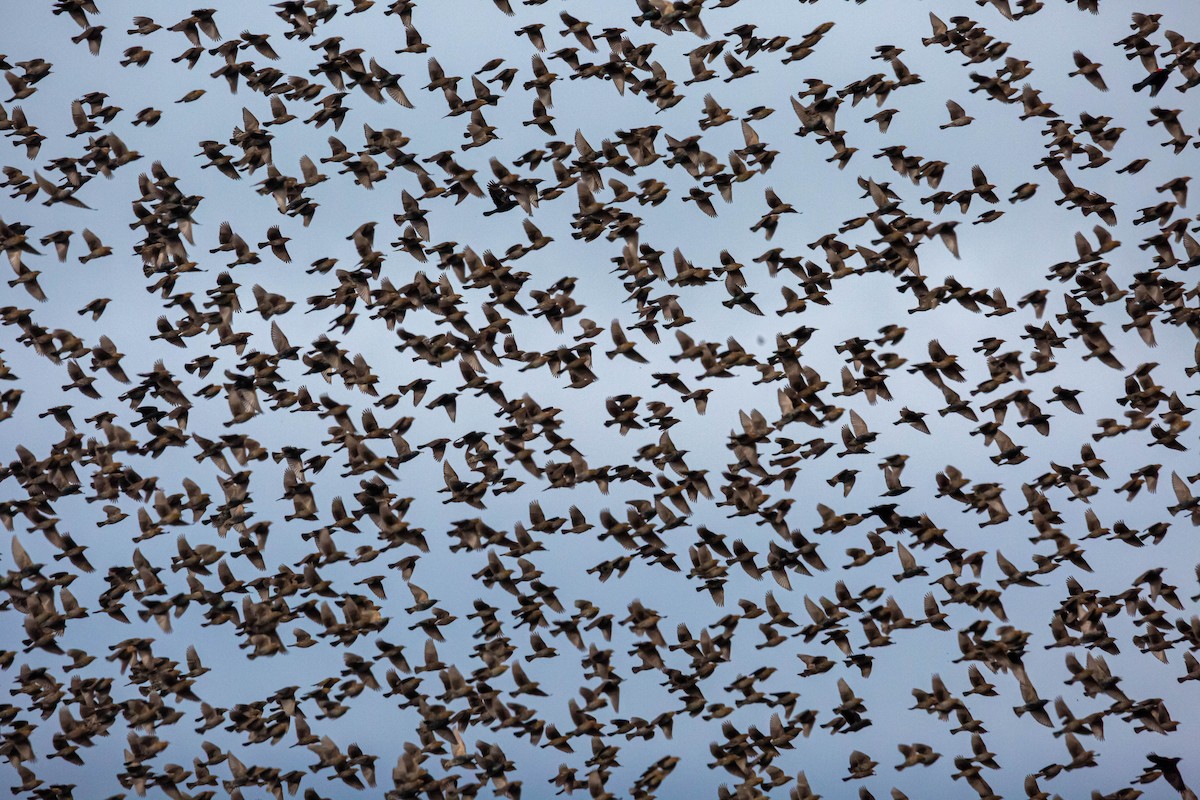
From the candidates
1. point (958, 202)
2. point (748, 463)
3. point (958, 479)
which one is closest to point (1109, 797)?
point (958, 479)

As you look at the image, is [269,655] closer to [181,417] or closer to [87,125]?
[181,417]

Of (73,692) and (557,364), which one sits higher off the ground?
(557,364)

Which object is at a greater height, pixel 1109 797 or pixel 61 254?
pixel 61 254

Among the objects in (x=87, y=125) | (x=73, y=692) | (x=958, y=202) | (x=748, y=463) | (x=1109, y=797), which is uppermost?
(x=87, y=125)

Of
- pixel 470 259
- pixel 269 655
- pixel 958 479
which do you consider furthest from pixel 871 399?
pixel 269 655

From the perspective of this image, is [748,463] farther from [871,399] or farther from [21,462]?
[21,462]

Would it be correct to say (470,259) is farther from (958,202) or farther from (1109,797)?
(1109,797)

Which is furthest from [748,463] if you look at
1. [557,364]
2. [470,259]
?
[470,259]
